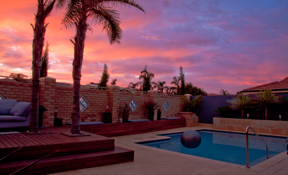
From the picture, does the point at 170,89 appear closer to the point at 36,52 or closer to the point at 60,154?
the point at 36,52

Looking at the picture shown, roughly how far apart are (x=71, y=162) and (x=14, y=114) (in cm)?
323

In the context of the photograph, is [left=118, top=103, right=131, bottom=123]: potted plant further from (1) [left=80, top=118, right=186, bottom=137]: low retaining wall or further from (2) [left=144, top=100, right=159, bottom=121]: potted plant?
(2) [left=144, top=100, right=159, bottom=121]: potted plant

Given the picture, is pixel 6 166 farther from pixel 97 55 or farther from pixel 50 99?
pixel 97 55

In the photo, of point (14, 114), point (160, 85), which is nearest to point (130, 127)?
point (14, 114)

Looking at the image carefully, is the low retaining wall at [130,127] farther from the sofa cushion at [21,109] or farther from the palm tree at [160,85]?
the palm tree at [160,85]

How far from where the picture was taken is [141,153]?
6234 millimetres

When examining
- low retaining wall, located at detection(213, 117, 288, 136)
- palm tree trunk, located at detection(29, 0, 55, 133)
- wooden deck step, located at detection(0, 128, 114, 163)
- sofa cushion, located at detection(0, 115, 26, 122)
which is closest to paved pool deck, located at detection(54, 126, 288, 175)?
wooden deck step, located at detection(0, 128, 114, 163)

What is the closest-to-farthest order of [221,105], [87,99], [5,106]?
A: [5,106] → [87,99] → [221,105]

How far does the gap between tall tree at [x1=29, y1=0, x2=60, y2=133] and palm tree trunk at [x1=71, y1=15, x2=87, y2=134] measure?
984 millimetres

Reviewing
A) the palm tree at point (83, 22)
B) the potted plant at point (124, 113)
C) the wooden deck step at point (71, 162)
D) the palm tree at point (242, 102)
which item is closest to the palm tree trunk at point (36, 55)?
the palm tree at point (83, 22)

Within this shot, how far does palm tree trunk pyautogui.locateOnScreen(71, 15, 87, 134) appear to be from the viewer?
19.3 feet

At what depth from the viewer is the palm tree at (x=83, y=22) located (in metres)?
5.91

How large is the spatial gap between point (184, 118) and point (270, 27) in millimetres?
7960

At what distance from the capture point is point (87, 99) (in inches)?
406
